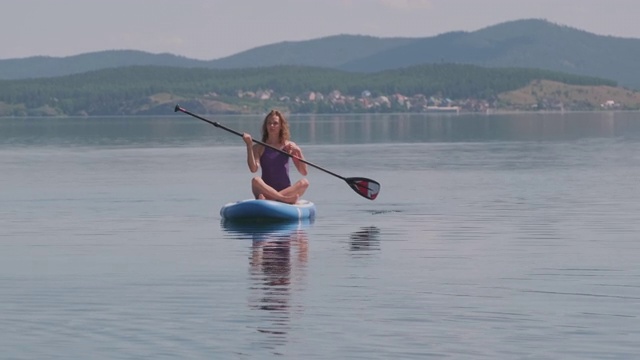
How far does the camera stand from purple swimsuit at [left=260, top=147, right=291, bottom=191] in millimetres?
29250

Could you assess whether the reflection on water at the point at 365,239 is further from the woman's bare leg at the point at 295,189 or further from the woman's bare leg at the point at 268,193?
the woman's bare leg at the point at 268,193

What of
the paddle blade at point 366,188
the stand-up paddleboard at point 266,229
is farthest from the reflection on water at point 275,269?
the paddle blade at point 366,188

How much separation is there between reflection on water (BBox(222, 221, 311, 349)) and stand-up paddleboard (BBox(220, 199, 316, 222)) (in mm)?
164

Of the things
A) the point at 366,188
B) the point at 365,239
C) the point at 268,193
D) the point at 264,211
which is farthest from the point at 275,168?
the point at 366,188

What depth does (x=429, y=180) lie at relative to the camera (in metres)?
45.0

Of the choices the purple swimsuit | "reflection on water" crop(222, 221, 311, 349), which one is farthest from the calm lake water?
the purple swimsuit

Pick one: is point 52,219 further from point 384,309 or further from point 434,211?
point 384,309

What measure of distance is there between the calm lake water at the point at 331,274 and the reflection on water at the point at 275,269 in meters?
0.04

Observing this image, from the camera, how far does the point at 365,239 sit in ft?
87.1

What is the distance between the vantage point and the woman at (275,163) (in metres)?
29.1

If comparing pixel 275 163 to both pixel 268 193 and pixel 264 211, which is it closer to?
pixel 268 193

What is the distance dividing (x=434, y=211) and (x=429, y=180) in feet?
40.2

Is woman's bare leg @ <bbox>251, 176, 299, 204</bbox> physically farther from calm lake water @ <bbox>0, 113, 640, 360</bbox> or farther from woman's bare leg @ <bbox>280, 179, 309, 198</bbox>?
calm lake water @ <bbox>0, 113, 640, 360</bbox>

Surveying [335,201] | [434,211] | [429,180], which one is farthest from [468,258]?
[429,180]
